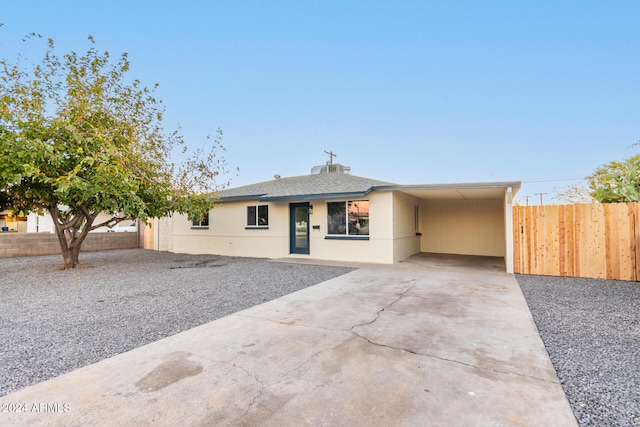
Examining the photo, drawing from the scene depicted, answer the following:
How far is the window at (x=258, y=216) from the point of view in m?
13.0

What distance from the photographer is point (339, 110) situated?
16969 millimetres

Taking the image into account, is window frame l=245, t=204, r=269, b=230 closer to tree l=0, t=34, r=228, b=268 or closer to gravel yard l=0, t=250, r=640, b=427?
tree l=0, t=34, r=228, b=268

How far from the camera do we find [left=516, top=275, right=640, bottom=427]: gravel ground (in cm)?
234

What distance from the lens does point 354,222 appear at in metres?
11.1

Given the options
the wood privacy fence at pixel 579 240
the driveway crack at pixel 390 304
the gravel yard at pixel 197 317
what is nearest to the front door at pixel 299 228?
the gravel yard at pixel 197 317

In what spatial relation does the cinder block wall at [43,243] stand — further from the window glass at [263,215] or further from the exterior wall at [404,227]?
the exterior wall at [404,227]

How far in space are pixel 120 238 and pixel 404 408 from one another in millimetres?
19110

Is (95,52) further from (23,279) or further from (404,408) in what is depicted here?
(404,408)

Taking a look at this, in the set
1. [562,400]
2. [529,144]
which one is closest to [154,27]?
[562,400]

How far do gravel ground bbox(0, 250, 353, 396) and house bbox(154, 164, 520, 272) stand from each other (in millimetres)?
2155

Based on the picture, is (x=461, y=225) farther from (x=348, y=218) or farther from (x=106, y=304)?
(x=106, y=304)

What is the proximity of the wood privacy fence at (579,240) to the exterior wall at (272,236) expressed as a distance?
3.80m

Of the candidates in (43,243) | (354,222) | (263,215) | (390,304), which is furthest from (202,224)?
(390,304)

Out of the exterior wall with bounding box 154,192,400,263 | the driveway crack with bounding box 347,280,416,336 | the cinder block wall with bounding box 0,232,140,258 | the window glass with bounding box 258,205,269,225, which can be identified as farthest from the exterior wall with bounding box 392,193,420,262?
the cinder block wall with bounding box 0,232,140,258
